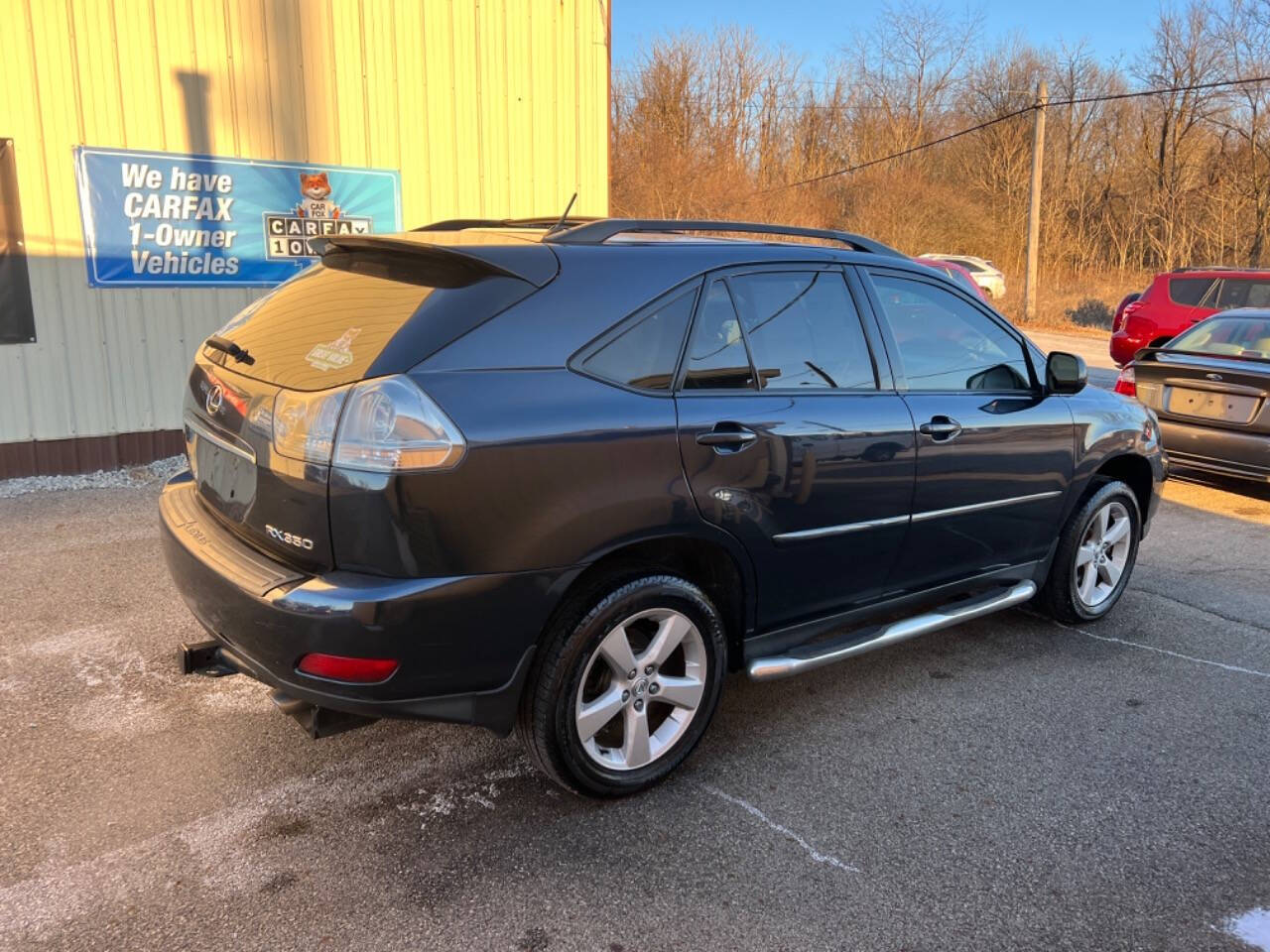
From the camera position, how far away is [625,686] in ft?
9.73

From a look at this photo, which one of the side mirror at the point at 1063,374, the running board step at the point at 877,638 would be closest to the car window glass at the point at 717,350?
the running board step at the point at 877,638

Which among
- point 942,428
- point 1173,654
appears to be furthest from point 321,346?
point 1173,654

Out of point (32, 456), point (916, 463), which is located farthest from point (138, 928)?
point (32, 456)

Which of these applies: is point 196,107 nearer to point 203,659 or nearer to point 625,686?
point 203,659

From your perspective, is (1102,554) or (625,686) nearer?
(625,686)

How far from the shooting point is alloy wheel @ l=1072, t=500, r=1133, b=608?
4609mm

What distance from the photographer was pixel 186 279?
751cm

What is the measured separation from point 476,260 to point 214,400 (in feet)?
3.30

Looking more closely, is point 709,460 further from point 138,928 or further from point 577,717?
point 138,928

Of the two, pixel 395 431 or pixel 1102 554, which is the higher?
pixel 395 431

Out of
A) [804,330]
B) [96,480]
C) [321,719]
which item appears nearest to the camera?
[321,719]

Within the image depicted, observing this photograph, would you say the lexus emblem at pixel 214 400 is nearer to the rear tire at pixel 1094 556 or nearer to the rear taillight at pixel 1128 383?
the rear tire at pixel 1094 556

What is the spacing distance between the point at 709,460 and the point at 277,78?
6331 millimetres

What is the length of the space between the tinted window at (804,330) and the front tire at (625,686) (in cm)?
85
